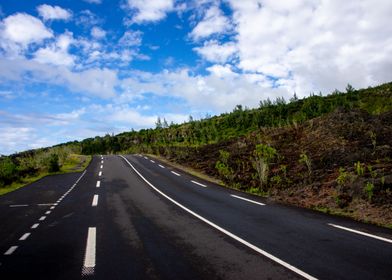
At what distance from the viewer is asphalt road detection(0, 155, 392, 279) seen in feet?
19.7

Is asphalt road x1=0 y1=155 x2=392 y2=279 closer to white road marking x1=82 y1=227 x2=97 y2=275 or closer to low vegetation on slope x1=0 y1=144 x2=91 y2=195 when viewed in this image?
white road marking x1=82 y1=227 x2=97 y2=275

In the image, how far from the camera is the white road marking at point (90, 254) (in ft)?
20.5

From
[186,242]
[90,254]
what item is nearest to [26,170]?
[90,254]

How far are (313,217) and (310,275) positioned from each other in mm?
5608

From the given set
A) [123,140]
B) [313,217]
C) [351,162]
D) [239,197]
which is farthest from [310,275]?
[123,140]

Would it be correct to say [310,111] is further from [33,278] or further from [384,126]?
[33,278]

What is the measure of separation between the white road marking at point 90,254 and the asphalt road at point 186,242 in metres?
0.02

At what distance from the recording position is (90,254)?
725 cm

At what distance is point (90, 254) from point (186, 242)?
2.09 metres

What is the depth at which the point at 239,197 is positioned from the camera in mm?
16219

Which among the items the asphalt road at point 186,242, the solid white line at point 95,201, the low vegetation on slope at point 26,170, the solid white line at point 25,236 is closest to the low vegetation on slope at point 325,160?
the asphalt road at point 186,242

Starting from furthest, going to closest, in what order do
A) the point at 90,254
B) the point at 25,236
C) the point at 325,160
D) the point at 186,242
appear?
the point at 325,160, the point at 25,236, the point at 186,242, the point at 90,254

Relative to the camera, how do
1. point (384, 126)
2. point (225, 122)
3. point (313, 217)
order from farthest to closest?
point (225, 122)
point (384, 126)
point (313, 217)

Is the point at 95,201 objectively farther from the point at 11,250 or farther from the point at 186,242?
the point at 186,242
